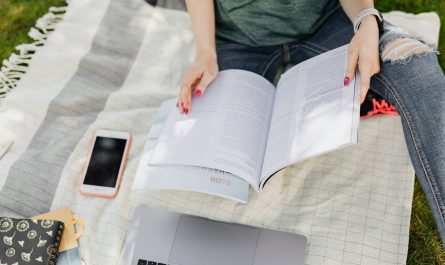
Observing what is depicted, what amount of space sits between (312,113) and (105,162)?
688mm

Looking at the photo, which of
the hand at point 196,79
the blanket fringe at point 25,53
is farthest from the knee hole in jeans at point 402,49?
the blanket fringe at point 25,53

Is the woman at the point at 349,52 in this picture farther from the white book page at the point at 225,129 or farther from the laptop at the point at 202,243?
the laptop at the point at 202,243

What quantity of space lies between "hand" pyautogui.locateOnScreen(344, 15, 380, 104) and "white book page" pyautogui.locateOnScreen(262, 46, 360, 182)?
1.0 inches

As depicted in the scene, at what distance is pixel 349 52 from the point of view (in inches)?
51.9

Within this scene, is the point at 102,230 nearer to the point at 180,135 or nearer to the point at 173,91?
the point at 180,135

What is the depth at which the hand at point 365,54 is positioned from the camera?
4.14ft

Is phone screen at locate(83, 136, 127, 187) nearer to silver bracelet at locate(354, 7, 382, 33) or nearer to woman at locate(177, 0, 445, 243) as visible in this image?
woman at locate(177, 0, 445, 243)

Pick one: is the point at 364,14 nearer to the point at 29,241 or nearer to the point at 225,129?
the point at 225,129

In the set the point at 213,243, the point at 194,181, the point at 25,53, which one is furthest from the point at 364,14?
the point at 25,53

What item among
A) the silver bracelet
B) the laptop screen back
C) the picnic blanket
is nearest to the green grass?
the picnic blanket

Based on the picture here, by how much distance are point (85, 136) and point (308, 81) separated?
30.1 inches

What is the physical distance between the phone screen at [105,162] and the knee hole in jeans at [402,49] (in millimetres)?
849

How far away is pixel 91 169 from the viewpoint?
61.9 inches

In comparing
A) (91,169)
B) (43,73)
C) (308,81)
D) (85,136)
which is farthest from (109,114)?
(308,81)
